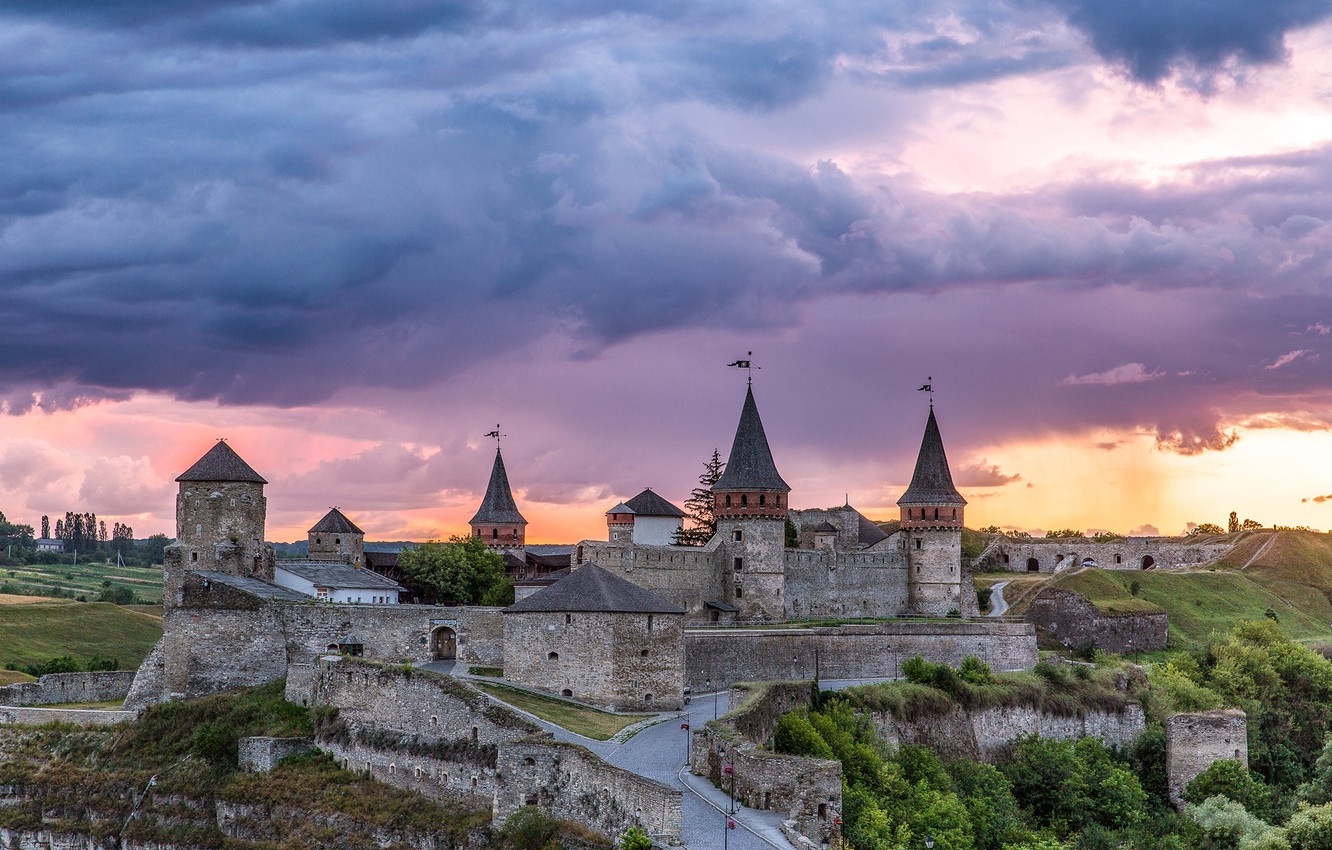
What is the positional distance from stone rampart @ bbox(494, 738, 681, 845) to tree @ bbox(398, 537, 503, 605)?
3396 centimetres

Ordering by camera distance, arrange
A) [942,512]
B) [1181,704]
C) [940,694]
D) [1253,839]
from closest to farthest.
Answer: [1253,839]
[940,694]
[1181,704]
[942,512]

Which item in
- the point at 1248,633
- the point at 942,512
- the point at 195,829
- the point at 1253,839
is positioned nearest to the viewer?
the point at 195,829

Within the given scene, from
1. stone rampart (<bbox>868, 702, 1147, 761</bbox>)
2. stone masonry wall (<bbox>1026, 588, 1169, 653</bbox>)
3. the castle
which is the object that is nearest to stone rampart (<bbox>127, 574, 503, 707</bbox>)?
the castle

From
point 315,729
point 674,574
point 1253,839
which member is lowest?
point 1253,839

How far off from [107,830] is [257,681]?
6772 millimetres

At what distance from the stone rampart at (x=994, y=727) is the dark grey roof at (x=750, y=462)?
18025 mm

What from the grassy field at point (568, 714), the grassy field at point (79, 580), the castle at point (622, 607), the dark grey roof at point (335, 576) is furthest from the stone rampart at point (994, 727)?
the grassy field at point (79, 580)

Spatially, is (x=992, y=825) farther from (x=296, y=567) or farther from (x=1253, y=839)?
(x=296, y=567)

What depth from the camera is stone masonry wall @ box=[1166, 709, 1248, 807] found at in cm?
5572

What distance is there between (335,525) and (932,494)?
3235cm

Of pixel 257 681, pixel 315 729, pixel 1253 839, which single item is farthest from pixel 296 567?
pixel 1253 839

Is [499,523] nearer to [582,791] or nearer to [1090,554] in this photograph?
[1090,554]

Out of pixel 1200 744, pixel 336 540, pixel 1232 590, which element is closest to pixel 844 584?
pixel 1200 744

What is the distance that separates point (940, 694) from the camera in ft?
176
